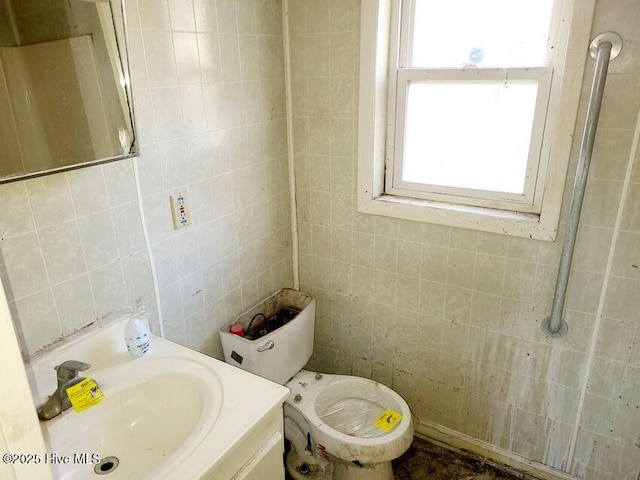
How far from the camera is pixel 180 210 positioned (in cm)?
149

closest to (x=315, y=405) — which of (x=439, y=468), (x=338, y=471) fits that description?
(x=338, y=471)

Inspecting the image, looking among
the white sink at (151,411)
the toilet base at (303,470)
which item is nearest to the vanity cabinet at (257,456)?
the white sink at (151,411)

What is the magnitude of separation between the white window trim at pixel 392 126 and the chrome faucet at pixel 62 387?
116 cm

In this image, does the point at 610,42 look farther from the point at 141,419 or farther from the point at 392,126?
the point at 141,419

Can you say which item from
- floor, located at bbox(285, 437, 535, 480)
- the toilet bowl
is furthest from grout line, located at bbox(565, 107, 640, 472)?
the toilet bowl

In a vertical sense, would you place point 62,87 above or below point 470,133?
above

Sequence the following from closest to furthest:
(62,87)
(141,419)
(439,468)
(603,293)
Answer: (62,87) < (141,419) < (603,293) < (439,468)

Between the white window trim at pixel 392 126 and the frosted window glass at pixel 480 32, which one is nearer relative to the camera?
the white window trim at pixel 392 126

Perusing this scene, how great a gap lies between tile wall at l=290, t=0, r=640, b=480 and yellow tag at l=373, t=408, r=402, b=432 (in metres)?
0.32

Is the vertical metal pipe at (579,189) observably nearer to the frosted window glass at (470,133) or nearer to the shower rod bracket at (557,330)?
the shower rod bracket at (557,330)

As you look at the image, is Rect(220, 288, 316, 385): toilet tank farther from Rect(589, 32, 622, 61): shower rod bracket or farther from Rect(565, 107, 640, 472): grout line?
Rect(589, 32, 622, 61): shower rod bracket

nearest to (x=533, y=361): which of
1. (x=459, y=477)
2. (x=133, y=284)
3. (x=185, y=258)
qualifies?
(x=459, y=477)

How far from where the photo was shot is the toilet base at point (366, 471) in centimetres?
165

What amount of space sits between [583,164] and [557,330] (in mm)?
587
